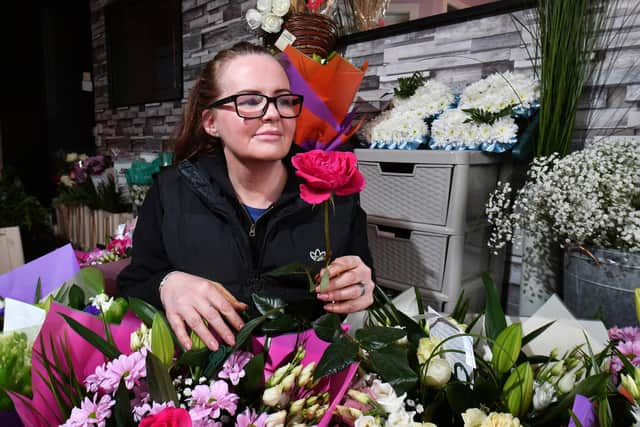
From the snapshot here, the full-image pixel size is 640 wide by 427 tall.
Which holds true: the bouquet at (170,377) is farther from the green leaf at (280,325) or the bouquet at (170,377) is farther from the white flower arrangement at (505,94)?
the white flower arrangement at (505,94)

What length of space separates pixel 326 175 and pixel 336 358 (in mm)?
191

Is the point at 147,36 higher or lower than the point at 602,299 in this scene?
higher

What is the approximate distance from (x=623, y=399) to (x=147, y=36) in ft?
13.5

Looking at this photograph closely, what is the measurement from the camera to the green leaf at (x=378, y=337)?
1.55 ft

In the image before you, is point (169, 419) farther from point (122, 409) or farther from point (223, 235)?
point (223, 235)

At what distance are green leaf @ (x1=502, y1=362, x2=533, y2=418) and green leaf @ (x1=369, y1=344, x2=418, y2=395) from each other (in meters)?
0.10

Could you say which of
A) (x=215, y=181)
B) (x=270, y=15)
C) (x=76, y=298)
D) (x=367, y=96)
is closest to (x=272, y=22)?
(x=270, y=15)

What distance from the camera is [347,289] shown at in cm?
58

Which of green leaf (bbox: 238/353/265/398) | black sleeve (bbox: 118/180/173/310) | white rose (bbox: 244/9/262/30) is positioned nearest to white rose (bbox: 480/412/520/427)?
green leaf (bbox: 238/353/265/398)

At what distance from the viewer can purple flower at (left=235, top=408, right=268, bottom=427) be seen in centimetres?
40

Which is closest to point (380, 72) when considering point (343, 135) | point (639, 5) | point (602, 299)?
point (343, 135)

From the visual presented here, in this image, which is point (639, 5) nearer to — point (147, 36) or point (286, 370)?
point (286, 370)

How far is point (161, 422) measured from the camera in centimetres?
33

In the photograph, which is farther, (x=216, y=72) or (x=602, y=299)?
(x=602, y=299)
